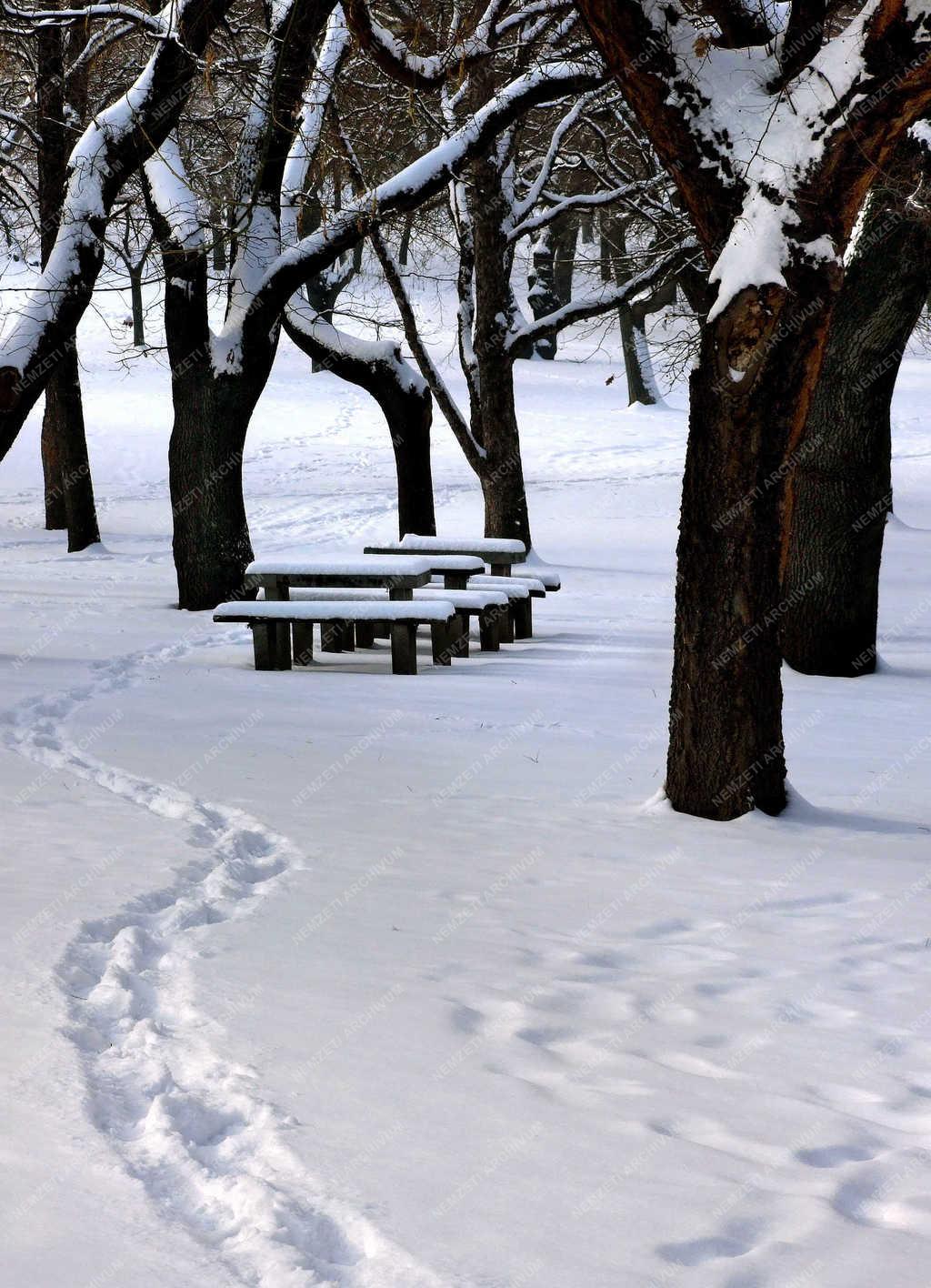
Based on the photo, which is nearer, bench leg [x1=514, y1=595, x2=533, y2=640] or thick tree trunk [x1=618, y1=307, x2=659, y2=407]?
bench leg [x1=514, y1=595, x2=533, y2=640]

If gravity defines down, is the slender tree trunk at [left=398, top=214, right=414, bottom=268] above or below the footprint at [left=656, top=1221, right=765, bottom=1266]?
above

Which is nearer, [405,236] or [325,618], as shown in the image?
[325,618]

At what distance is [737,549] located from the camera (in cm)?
560

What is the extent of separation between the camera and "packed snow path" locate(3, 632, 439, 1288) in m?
2.39

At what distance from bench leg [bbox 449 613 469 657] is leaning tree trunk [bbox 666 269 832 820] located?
474 centimetres

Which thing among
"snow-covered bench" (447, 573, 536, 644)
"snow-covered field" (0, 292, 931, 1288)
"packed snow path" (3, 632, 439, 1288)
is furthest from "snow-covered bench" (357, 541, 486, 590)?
"packed snow path" (3, 632, 439, 1288)

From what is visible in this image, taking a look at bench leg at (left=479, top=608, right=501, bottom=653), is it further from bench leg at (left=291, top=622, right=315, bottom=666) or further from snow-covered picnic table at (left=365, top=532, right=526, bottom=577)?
snow-covered picnic table at (left=365, top=532, right=526, bottom=577)

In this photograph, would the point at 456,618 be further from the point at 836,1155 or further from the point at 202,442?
the point at 836,1155

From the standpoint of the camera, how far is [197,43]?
9.76 metres

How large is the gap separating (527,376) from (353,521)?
17221 millimetres

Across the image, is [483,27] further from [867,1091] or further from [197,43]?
[867,1091]

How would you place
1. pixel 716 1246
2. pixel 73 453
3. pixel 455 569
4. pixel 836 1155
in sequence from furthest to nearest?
pixel 73 453 → pixel 455 569 → pixel 836 1155 → pixel 716 1246

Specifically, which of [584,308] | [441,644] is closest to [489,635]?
[441,644]

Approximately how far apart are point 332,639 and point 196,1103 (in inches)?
319
